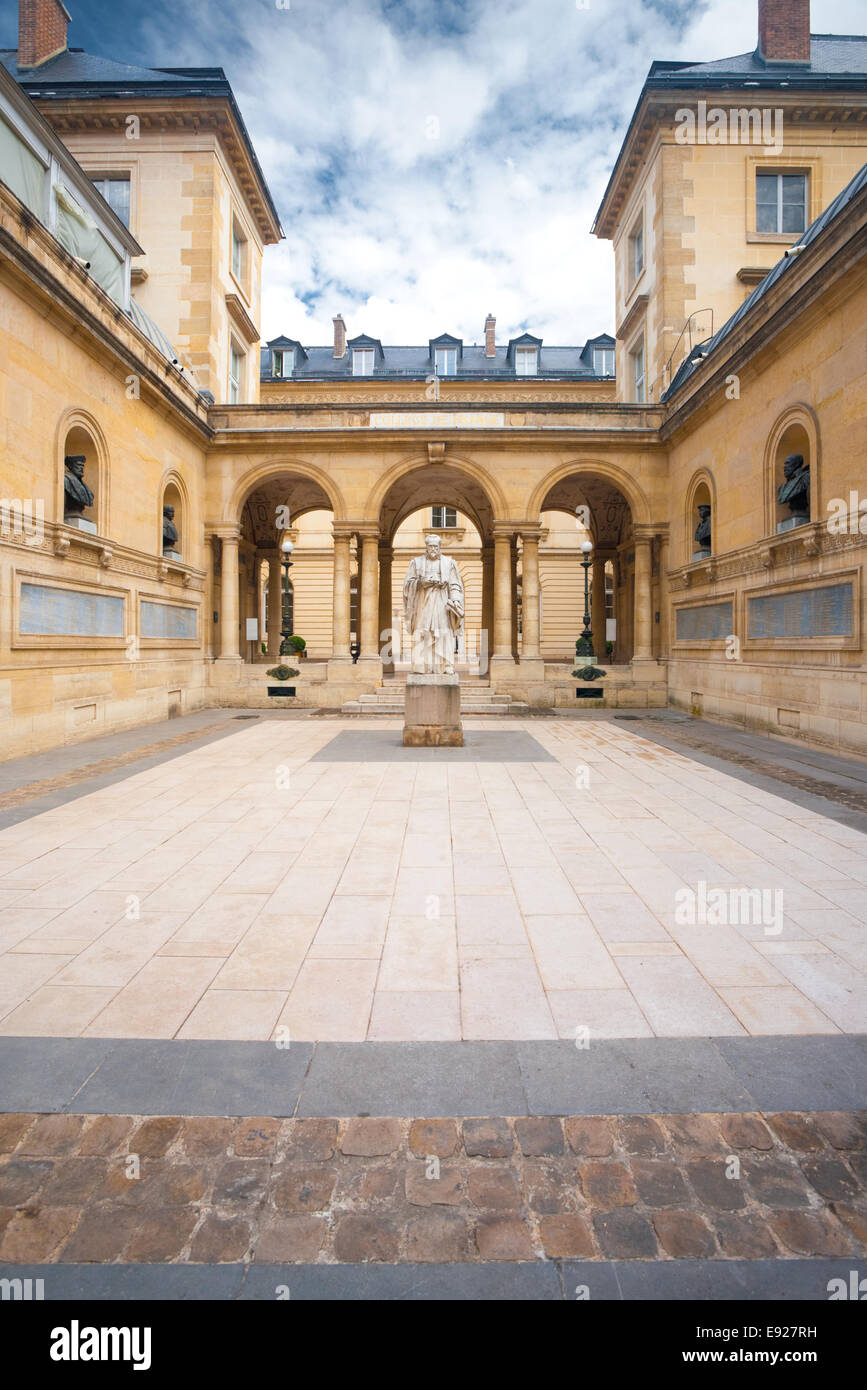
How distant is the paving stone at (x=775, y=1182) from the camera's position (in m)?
2.06

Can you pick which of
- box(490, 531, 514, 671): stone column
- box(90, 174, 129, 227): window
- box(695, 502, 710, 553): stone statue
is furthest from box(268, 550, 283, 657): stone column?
box(695, 502, 710, 553): stone statue

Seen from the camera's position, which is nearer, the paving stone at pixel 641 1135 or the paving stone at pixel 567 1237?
the paving stone at pixel 567 1237

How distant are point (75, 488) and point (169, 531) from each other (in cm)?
455

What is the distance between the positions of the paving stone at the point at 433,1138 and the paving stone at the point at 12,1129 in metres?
1.33

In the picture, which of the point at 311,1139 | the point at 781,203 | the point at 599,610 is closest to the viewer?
the point at 311,1139

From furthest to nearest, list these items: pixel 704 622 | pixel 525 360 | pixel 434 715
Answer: pixel 525 360 → pixel 704 622 → pixel 434 715

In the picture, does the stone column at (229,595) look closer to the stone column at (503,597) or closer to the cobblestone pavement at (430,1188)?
the stone column at (503,597)

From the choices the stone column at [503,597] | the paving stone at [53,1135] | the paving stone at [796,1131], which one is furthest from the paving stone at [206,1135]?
the stone column at [503,597]

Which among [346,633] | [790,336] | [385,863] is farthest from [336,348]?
[385,863]

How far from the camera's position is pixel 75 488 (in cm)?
1185

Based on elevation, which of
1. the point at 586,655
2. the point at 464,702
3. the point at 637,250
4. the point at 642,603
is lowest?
the point at 464,702

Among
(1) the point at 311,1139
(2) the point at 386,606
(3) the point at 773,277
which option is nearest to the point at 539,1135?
(1) the point at 311,1139

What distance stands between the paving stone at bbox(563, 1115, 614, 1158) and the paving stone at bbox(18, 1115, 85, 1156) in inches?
65.6

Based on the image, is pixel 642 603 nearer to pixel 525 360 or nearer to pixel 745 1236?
pixel 745 1236
